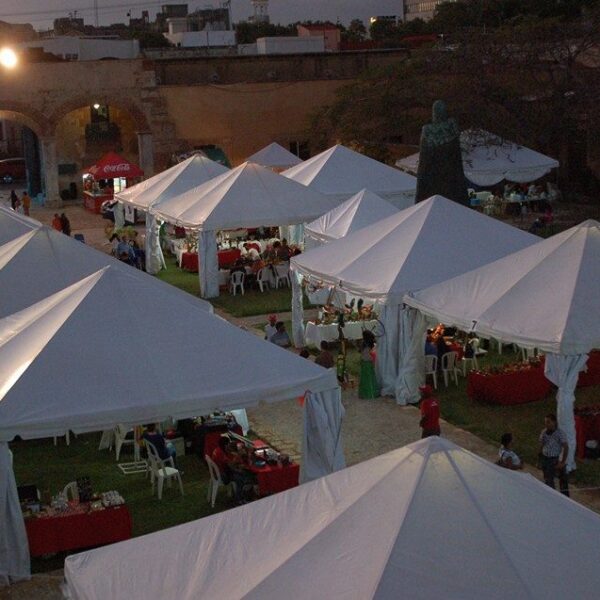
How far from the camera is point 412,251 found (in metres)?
17.1

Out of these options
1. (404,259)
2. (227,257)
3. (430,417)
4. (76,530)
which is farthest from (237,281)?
(76,530)

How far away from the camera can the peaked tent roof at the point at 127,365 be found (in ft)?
37.0

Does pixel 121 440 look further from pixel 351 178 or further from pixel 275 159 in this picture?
pixel 275 159

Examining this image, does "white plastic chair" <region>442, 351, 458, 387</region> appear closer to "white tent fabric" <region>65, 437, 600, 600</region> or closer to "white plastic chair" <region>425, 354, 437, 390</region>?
"white plastic chair" <region>425, 354, 437, 390</region>

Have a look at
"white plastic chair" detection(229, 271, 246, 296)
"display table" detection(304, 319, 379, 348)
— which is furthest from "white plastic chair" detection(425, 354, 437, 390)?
"white plastic chair" detection(229, 271, 246, 296)

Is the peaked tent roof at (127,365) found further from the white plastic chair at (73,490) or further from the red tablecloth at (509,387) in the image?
the red tablecloth at (509,387)

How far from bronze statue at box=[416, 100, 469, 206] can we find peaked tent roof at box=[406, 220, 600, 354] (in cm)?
694

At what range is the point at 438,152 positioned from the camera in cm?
2241

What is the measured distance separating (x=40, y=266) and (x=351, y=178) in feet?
41.0

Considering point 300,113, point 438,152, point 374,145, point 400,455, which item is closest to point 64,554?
point 400,455

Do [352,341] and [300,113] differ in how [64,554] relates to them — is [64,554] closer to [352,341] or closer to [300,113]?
[352,341]

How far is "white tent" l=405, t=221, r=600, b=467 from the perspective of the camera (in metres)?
13.4

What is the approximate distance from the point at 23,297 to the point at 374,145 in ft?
76.0

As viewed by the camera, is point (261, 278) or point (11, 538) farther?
point (261, 278)
